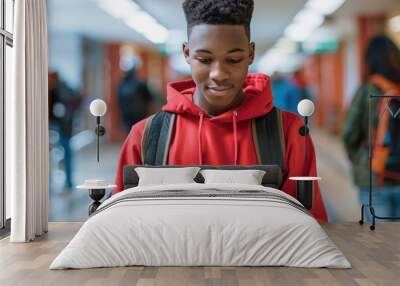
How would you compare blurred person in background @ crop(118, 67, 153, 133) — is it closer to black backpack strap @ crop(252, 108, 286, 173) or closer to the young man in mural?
the young man in mural

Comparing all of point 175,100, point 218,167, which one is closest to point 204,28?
point 175,100

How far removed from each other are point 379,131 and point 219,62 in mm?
1970

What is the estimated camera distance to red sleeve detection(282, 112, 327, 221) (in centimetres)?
604

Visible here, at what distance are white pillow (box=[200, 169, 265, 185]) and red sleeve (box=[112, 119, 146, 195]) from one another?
85cm

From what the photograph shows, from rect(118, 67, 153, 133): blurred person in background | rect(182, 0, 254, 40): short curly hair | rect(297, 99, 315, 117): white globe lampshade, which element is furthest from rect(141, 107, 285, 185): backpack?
rect(182, 0, 254, 40): short curly hair

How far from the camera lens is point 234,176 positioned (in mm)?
5520

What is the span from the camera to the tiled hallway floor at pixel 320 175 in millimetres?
6551

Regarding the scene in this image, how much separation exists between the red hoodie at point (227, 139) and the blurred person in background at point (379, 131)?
2.31 feet

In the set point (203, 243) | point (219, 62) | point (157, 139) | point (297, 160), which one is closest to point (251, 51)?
point (219, 62)

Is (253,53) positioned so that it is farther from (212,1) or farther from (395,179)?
(395,179)

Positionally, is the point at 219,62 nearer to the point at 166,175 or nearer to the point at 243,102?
the point at 243,102

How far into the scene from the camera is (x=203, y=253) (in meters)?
4.02

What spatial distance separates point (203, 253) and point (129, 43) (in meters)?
3.32

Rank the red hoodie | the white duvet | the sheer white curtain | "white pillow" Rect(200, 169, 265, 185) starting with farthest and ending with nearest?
the red hoodie
"white pillow" Rect(200, 169, 265, 185)
the sheer white curtain
the white duvet
